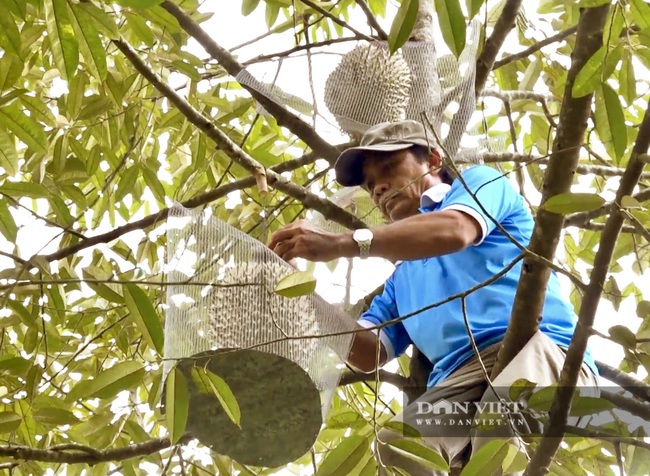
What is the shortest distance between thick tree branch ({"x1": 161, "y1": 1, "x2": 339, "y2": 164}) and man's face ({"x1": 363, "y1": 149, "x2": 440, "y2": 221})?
11 centimetres

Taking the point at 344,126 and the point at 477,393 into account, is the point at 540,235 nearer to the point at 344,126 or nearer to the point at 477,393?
the point at 477,393

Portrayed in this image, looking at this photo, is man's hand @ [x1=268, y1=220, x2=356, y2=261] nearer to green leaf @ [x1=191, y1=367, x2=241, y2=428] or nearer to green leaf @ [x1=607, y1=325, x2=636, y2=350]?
green leaf @ [x1=191, y1=367, x2=241, y2=428]

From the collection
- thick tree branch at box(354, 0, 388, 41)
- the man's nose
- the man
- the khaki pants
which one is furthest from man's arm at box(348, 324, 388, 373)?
thick tree branch at box(354, 0, 388, 41)

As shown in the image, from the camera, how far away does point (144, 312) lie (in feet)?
4.14

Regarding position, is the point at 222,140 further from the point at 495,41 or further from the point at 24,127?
the point at 495,41

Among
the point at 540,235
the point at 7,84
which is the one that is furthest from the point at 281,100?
the point at 540,235

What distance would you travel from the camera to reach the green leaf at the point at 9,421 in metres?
1.52

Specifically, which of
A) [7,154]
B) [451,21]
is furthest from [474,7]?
[7,154]

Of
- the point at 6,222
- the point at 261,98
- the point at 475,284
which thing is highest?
the point at 261,98

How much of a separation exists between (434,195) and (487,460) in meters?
0.73

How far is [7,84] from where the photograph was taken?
1.54 meters

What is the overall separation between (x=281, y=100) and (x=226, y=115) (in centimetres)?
21

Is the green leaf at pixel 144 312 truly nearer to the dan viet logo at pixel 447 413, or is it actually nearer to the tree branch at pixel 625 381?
the dan viet logo at pixel 447 413

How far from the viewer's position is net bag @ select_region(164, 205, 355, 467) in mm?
1279
